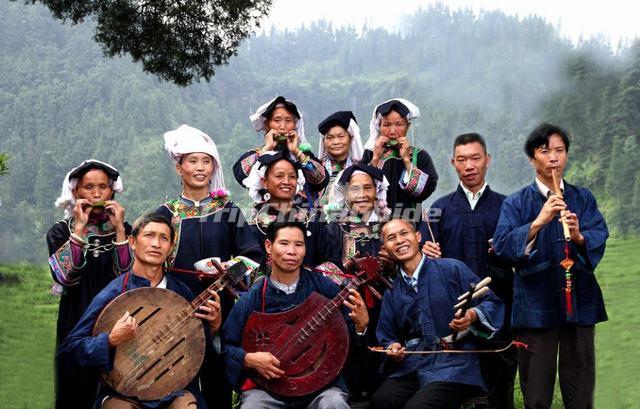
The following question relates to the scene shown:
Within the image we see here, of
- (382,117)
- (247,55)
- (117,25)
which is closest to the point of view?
(382,117)

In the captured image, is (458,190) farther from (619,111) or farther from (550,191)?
(619,111)

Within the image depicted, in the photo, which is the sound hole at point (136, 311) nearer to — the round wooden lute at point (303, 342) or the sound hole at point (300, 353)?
the round wooden lute at point (303, 342)

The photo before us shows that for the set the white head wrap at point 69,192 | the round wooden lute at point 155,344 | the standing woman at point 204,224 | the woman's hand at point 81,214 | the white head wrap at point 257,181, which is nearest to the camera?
the round wooden lute at point 155,344

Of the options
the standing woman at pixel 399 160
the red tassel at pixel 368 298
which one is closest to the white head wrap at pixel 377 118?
the standing woman at pixel 399 160

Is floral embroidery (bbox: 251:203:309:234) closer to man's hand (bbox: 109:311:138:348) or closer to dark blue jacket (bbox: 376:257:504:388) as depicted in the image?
dark blue jacket (bbox: 376:257:504:388)

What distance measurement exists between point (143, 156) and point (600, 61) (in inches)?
700

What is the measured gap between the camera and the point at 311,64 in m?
45.6

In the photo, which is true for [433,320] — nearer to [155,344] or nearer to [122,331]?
[155,344]

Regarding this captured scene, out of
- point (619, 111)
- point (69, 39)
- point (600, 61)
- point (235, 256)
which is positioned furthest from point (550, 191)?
point (69, 39)

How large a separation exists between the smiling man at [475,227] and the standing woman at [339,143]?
1018 millimetres

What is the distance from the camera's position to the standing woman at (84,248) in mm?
5484

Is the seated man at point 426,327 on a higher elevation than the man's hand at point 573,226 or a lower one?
lower

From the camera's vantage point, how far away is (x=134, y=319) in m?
4.71

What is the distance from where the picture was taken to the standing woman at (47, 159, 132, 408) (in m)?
5.48
